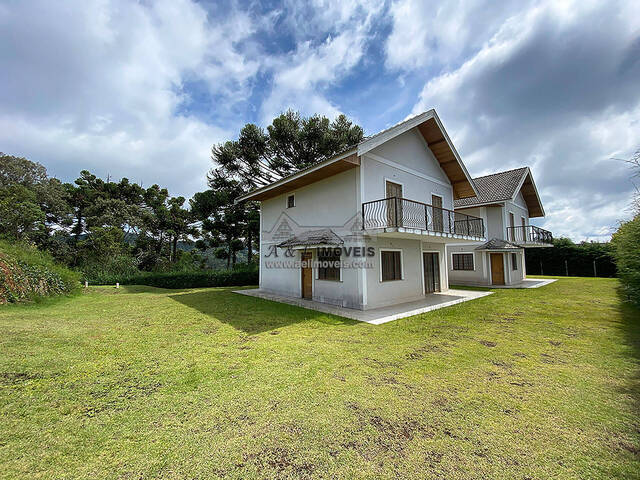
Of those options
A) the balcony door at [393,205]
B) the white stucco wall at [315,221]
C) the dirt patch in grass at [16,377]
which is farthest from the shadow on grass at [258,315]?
the balcony door at [393,205]

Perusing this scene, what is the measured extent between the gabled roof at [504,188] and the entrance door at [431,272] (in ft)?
17.5

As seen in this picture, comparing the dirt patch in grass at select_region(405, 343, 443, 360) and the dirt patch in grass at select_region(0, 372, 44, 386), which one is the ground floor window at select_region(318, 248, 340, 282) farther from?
the dirt patch in grass at select_region(0, 372, 44, 386)

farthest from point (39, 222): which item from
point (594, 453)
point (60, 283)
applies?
point (594, 453)

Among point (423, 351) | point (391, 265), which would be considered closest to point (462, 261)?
point (391, 265)

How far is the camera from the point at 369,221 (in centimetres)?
888

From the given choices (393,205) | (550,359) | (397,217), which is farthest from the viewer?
(393,205)

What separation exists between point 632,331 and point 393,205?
6740 mm

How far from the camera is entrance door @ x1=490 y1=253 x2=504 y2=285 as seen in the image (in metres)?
16.5

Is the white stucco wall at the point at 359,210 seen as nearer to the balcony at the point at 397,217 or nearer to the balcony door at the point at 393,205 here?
the balcony door at the point at 393,205

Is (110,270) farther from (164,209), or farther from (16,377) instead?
(16,377)

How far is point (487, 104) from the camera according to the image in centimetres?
1214

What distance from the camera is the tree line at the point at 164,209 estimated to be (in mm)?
19922

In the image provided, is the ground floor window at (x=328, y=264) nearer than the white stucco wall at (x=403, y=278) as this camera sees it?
No

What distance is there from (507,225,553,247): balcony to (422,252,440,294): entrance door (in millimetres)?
7228
